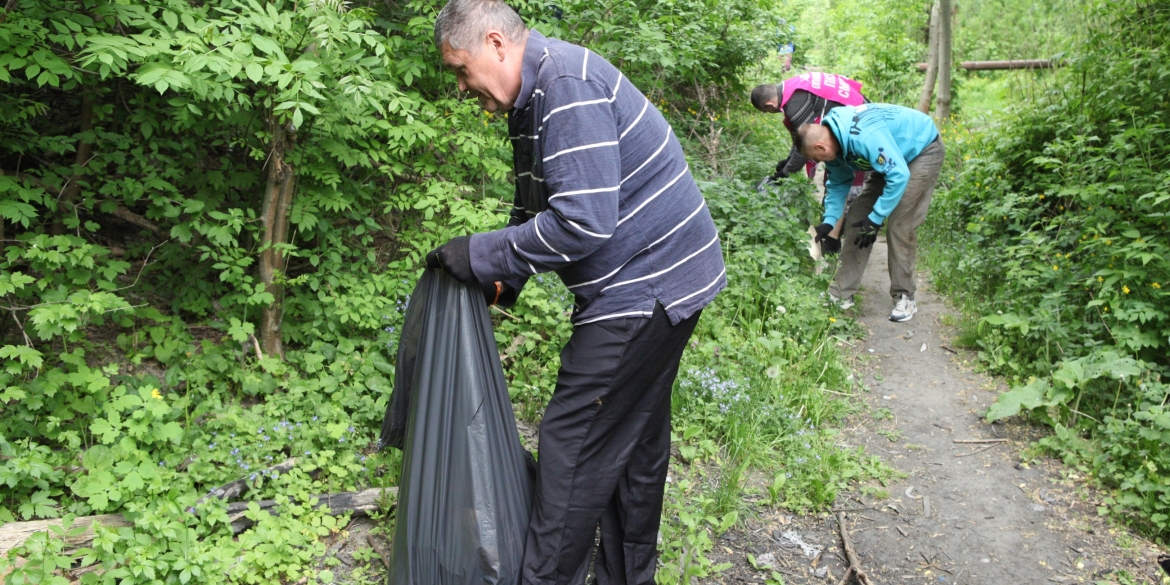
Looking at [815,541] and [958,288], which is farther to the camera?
[958,288]

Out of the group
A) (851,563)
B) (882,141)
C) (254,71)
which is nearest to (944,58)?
(882,141)

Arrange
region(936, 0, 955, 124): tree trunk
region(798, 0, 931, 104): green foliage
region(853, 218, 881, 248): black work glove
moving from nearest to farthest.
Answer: region(853, 218, 881, 248): black work glove < region(936, 0, 955, 124): tree trunk < region(798, 0, 931, 104): green foliage

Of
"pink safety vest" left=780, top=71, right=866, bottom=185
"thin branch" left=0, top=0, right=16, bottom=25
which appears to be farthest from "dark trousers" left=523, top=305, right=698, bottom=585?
"pink safety vest" left=780, top=71, right=866, bottom=185

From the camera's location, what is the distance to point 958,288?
5.84 metres

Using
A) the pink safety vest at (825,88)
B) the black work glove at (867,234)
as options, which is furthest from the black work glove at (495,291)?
the pink safety vest at (825,88)

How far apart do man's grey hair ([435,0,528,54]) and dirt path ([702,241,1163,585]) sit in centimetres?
204

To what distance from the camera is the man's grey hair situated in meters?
1.83

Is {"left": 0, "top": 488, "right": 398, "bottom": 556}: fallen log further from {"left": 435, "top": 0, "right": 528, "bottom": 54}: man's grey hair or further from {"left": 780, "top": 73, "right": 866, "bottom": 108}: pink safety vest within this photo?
{"left": 780, "top": 73, "right": 866, "bottom": 108}: pink safety vest

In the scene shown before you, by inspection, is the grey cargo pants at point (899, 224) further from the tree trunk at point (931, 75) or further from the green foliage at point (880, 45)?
the green foliage at point (880, 45)

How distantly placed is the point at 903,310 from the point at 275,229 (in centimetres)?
413

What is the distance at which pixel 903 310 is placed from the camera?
545 cm

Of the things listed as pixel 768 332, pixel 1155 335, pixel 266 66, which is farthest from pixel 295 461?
pixel 1155 335

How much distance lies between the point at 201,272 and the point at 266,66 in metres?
1.69

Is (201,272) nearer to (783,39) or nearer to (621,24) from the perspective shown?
(621,24)
